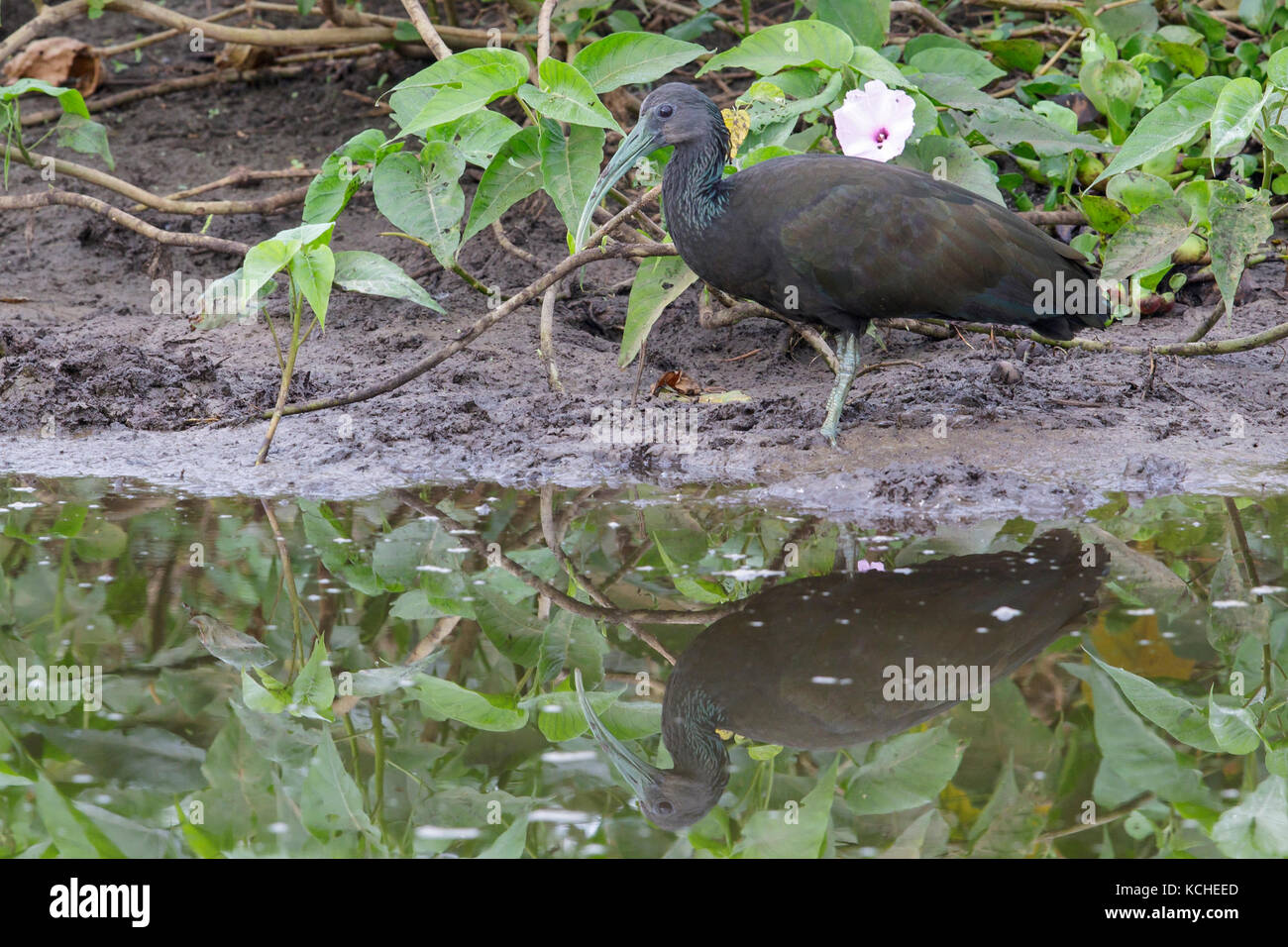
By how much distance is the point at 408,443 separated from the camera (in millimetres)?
4758

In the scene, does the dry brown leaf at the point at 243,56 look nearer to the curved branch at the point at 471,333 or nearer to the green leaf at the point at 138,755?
the curved branch at the point at 471,333

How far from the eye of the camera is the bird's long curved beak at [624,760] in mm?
2488

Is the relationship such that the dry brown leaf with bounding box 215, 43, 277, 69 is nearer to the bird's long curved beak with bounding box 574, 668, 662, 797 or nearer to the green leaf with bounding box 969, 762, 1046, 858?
the bird's long curved beak with bounding box 574, 668, 662, 797

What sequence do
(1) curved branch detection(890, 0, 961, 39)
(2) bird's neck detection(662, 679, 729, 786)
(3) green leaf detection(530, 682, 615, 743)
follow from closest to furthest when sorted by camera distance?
(2) bird's neck detection(662, 679, 729, 786)
(3) green leaf detection(530, 682, 615, 743)
(1) curved branch detection(890, 0, 961, 39)

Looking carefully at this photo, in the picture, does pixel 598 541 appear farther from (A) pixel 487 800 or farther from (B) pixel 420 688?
(A) pixel 487 800

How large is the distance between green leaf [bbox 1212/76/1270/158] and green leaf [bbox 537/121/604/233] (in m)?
1.94

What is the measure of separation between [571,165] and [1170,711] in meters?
2.76

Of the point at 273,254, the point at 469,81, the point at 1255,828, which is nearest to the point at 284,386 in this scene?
the point at 273,254

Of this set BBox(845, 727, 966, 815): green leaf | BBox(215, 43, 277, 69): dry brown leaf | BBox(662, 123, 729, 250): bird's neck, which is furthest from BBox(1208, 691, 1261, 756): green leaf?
BBox(215, 43, 277, 69): dry brown leaf

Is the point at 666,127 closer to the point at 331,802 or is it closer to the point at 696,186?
the point at 696,186

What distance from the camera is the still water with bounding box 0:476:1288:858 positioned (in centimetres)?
232

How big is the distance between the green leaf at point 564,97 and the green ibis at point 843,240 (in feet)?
0.76

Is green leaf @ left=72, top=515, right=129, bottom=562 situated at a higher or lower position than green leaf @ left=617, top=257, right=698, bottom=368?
lower

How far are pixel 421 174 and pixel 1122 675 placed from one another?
298 cm
